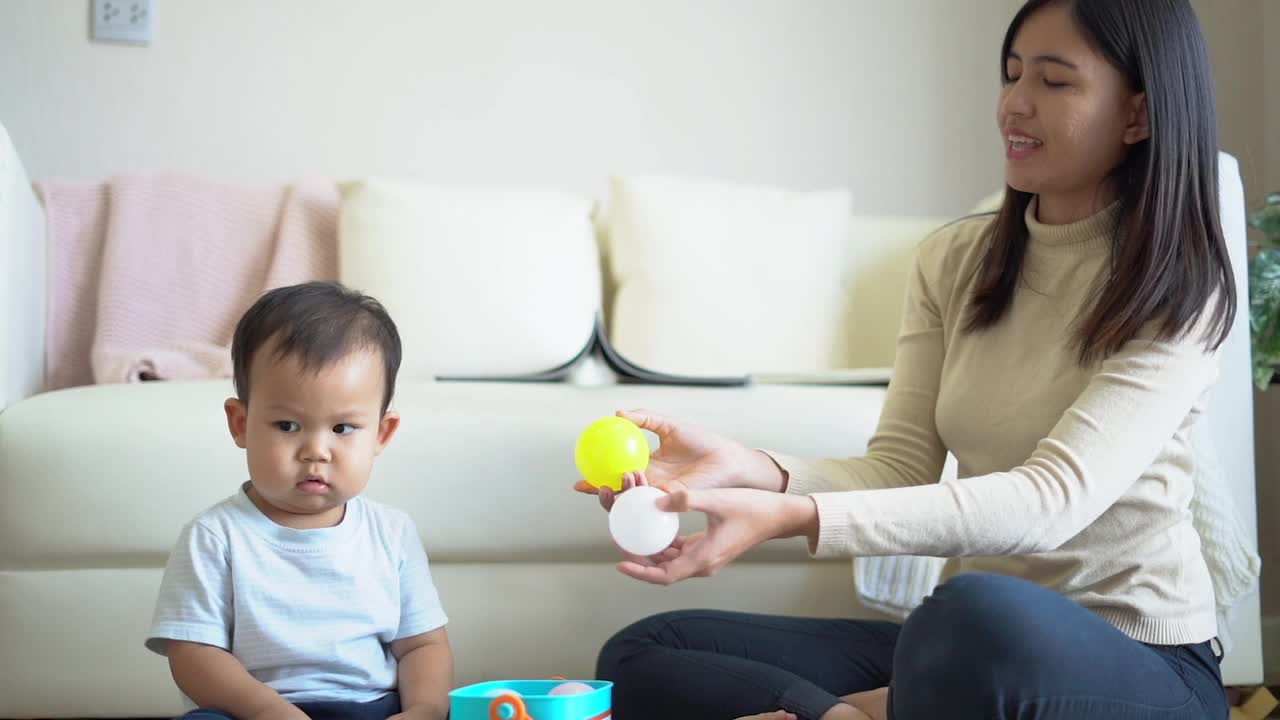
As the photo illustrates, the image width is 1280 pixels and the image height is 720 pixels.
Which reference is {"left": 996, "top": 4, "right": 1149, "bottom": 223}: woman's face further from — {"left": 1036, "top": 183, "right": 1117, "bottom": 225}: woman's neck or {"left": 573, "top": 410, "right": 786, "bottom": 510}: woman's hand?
{"left": 573, "top": 410, "right": 786, "bottom": 510}: woman's hand

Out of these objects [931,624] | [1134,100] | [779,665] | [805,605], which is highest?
[1134,100]

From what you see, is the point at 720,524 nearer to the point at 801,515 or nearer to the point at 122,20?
the point at 801,515

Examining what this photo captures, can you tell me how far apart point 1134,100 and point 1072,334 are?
23 centimetres

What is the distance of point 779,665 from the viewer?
1.24m

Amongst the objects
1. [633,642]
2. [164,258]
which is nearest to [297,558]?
[633,642]

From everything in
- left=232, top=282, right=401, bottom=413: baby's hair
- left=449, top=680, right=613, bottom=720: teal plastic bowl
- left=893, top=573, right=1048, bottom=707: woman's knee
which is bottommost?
left=449, top=680, right=613, bottom=720: teal plastic bowl

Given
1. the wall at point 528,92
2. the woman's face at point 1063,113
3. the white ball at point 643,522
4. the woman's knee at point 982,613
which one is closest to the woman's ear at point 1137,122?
the woman's face at point 1063,113

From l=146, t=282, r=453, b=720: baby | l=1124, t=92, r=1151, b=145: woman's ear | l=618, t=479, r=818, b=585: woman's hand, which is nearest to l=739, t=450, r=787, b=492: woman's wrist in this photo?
l=618, t=479, r=818, b=585: woman's hand

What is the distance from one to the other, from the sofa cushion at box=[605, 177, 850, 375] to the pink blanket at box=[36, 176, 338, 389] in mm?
574

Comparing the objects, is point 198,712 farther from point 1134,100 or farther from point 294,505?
A: point 1134,100

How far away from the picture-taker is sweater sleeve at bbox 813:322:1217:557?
3.30ft

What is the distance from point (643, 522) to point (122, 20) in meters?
1.97

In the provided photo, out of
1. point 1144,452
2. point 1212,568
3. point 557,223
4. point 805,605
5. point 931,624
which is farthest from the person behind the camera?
point 557,223

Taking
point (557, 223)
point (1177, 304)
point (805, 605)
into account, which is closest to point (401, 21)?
point (557, 223)
